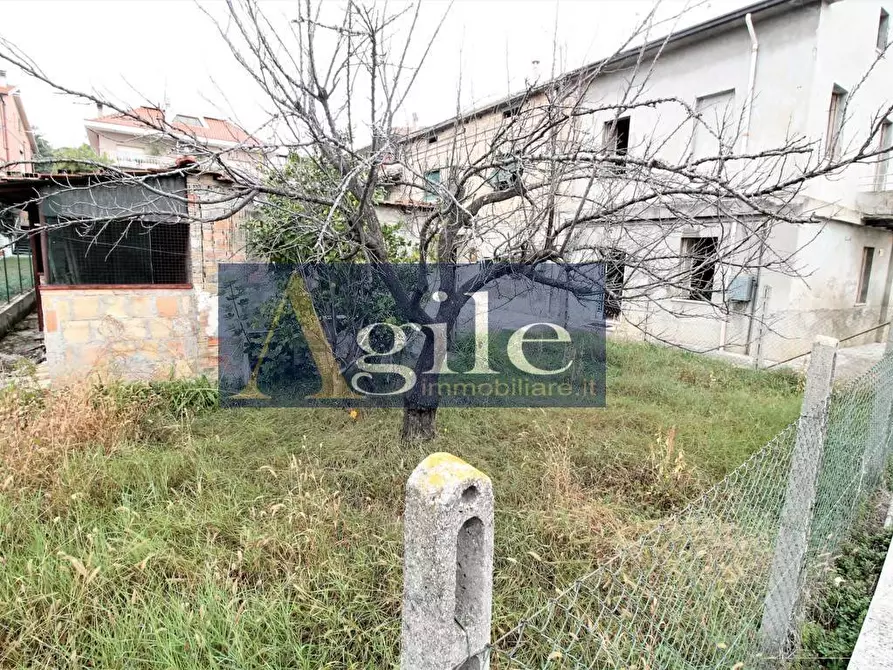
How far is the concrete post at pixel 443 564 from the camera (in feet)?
3.18

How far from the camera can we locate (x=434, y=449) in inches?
167

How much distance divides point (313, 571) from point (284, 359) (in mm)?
3729

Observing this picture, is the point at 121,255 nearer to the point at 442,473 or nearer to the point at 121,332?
the point at 121,332

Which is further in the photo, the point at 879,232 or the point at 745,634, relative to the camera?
the point at 879,232

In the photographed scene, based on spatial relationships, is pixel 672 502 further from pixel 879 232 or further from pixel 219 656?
pixel 879 232

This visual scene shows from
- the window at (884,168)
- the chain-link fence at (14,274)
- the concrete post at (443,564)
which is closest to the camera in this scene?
the concrete post at (443,564)

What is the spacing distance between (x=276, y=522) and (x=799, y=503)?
291 centimetres

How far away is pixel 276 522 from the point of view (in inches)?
114

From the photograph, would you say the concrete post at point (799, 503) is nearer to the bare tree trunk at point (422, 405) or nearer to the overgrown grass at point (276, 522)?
the overgrown grass at point (276, 522)

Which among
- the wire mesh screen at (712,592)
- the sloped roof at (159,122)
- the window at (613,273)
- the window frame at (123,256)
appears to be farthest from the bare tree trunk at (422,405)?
the window frame at (123,256)

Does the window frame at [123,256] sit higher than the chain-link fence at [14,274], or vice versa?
the window frame at [123,256]

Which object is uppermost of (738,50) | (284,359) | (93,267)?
(738,50)

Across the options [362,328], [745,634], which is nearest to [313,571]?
[745,634]

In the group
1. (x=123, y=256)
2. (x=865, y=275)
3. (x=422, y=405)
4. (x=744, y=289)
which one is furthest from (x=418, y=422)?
(x=865, y=275)
